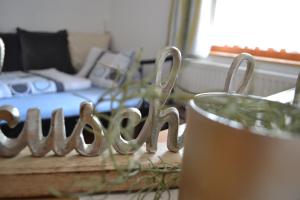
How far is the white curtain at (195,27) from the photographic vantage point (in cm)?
237

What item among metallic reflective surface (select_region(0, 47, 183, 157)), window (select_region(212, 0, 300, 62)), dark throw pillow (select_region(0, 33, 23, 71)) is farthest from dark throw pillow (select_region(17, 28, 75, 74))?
metallic reflective surface (select_region(0, 47, 183, 157))

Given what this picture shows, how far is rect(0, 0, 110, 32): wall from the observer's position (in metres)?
3.03

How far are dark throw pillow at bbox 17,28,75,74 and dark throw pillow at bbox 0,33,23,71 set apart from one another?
49 mm

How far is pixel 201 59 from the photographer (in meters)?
2.57

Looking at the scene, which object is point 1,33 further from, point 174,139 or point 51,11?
point 174,139

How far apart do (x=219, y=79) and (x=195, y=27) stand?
0.47 metres

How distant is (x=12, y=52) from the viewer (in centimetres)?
285

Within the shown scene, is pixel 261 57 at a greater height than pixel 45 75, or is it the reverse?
pixel 261 57

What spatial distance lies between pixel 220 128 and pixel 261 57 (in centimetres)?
208

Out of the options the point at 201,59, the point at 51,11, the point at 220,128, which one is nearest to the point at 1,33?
the point at 51,11

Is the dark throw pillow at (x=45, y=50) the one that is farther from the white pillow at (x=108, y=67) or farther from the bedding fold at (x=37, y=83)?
the white pillow at (x=108, y=67)

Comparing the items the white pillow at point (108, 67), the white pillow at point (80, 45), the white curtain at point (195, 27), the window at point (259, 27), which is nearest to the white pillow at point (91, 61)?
the white pillow at point (108, 67)

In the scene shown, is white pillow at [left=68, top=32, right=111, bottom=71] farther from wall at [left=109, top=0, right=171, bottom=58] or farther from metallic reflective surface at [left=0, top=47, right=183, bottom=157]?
metallic reflective surface at [left=0, top=47, right=183, bottom=157]

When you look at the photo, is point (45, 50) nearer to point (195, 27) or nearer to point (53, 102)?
point (53, 102)
